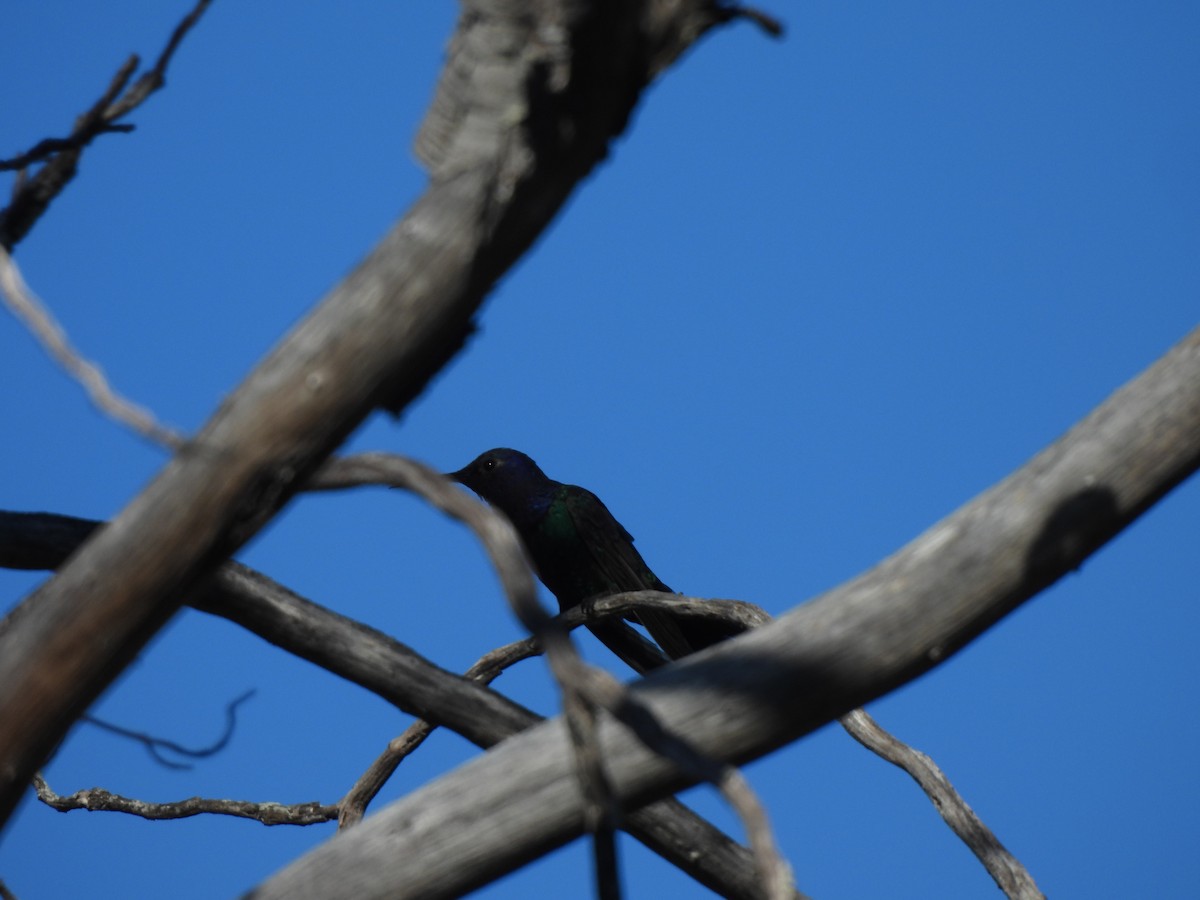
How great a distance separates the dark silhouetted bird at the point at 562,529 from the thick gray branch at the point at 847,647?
142 inches

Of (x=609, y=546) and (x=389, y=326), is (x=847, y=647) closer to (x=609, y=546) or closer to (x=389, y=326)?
(x=389, y=326)

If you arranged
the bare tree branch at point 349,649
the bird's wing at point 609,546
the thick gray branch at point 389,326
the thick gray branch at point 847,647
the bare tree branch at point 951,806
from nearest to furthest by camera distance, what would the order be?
the thick gray branch at point 389,326
the thick gray branch at point 847,647
the bare tree branch at point 349,649
the bare tree branch at point 951,806
the bird's wing at point 609,546

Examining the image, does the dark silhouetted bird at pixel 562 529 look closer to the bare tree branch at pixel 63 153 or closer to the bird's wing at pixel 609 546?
the bird's wing at pixel 609 546

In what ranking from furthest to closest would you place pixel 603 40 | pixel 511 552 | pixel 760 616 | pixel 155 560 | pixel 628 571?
pixel 628 571 < pixel 760 616 < pixel 155 560 < pixel 511 552 < pixel 603 40

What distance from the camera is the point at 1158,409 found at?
1.65m

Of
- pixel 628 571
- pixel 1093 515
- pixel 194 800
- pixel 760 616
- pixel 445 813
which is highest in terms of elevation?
pixel 628 571

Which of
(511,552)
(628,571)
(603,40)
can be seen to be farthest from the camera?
(628,571)

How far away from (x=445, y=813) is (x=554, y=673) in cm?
45

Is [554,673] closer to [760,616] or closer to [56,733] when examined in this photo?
[56,733]

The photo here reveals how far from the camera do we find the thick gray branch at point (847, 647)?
1.62m

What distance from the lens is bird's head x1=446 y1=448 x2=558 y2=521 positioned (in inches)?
226

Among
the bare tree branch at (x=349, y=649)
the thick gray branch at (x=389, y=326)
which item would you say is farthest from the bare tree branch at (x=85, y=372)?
the bare tree branch at (x=349, y=649)

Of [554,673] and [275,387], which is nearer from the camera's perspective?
[554,673]

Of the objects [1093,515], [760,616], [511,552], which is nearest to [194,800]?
[760,616]
